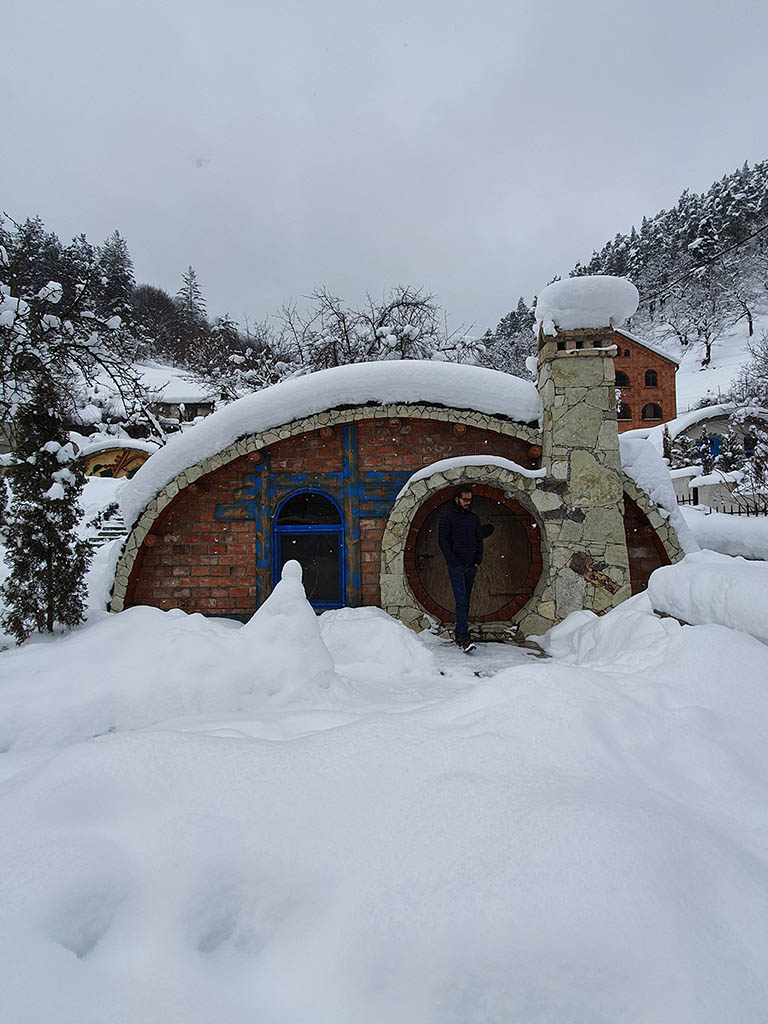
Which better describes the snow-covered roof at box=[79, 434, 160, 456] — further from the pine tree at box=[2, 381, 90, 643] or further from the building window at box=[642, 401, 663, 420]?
the building window at box=[642, 401, 663, 420]

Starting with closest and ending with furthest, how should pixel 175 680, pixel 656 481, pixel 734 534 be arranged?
pixel 175 680
pixel 656 481
pixel 734 534

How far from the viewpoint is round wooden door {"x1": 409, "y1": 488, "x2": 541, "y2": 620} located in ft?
22.9

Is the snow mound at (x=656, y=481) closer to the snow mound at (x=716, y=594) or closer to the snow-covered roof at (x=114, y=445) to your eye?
the snow mound at (x=716, y=594)

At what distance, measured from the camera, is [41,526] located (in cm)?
541

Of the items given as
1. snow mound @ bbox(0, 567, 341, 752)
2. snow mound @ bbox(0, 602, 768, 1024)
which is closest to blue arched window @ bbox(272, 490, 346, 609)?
snow mound @ bbox(0, 567, 341, 752)

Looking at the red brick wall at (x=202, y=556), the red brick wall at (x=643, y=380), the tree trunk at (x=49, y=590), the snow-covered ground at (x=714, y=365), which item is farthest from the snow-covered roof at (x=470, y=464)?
the snow-covered ground at (x=714, y=365)

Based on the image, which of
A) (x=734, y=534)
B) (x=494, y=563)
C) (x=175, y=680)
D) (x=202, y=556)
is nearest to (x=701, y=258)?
(x=734, y=534)

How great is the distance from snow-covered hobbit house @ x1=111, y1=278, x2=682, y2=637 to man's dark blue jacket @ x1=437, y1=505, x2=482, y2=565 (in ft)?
1.67

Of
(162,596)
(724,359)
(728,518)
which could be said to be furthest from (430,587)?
(724,359)

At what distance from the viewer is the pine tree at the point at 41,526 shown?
5324 millimetres

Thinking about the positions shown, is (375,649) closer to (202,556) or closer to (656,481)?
(202,556)

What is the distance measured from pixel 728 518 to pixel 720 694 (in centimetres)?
643

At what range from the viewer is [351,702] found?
3.23 m

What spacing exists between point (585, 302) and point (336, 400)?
318 cm
